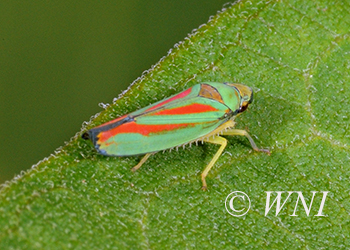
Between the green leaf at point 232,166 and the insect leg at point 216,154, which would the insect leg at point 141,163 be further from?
the insect leg at point 216,154

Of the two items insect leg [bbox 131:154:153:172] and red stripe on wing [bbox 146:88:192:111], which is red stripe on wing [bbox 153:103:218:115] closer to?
red stripe on wing [bbox 146:88:192:111]

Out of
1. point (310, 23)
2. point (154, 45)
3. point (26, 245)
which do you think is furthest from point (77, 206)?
point (154, 45)

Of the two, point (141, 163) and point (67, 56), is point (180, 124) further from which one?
point (67, 56)

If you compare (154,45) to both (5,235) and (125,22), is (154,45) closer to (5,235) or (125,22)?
(125,22)

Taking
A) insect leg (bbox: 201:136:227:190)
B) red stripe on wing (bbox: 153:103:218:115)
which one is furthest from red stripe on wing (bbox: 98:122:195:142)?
insect leg (bbox: 201:136:227:190)

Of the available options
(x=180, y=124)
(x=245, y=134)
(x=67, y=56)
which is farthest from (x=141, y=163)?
(x=67, y=56)

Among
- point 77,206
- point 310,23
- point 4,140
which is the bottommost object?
point 4,140
